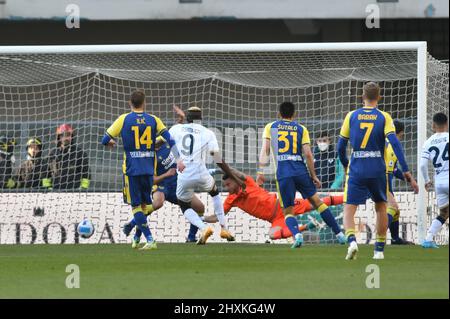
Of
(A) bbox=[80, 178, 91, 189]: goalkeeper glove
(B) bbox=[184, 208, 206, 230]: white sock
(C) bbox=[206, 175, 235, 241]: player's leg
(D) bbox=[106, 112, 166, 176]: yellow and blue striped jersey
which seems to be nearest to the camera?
(D) bbox=[106, 112, 166, 176]: yellow and blue striped jersey

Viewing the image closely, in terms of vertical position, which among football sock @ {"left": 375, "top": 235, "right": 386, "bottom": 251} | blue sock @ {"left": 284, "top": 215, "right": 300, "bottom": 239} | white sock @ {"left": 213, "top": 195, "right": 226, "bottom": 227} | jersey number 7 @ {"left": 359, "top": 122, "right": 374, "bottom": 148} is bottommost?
football sock @ {"left": 375, "top": 235, "right": 386, "bottom": 251}

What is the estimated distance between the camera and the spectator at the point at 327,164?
751 inches

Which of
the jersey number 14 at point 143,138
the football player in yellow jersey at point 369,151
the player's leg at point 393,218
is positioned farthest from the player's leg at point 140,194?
the player's leg at point 393,218

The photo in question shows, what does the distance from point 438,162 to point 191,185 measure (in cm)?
345

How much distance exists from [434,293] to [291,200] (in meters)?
5.56

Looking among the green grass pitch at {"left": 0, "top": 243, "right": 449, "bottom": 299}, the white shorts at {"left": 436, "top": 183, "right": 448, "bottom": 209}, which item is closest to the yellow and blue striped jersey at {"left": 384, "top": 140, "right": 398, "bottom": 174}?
the white shorts at {"left": 436, "top": 183, "right": 448, "bottom": 209}

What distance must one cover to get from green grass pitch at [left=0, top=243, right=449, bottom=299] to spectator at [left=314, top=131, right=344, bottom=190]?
303 centimetres

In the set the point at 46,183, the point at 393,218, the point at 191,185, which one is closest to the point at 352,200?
the point at 393,218

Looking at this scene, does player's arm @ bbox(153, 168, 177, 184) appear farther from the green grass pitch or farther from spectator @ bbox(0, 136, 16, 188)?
spectator @ bbox(0, 136, 16, 188)

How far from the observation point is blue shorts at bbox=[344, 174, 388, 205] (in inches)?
504

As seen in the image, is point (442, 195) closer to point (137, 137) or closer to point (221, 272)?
point (137, 137)

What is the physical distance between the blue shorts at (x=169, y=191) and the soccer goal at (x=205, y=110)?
1309 mm

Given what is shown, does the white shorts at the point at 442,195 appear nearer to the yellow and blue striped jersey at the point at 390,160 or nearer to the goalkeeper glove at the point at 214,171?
the yellow and blue striped jersey at the point at 390,160
